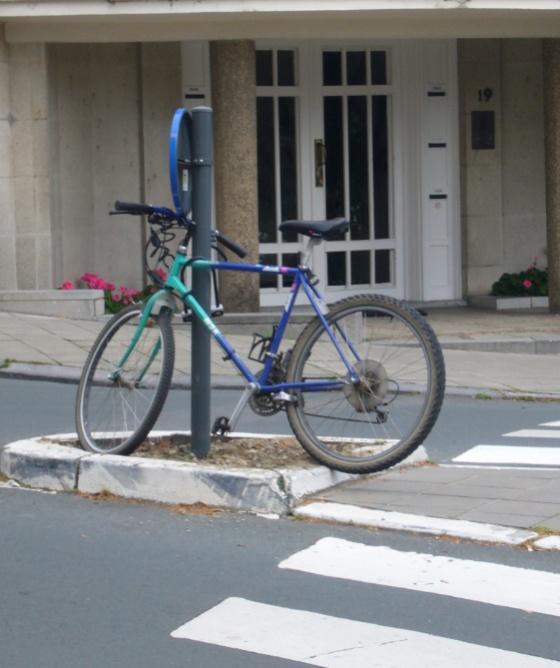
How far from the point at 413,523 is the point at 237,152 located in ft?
29.4

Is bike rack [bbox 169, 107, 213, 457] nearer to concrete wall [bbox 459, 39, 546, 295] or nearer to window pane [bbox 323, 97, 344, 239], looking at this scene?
window pane [bbox 323, 97, 344, 239]

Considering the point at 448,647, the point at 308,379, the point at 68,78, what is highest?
the point at 68,78

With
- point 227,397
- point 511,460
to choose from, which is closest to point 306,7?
point 227,397

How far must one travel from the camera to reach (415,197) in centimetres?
1653

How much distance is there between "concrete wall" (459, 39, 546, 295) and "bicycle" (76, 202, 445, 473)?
34.3 ft

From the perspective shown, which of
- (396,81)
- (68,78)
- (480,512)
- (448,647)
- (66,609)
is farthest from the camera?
(396,81)

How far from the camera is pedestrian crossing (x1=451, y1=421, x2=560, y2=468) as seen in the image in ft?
23.9

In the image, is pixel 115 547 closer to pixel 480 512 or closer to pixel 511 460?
pixel 480 512

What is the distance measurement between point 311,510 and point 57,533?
3.24 ft

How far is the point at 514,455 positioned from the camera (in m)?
7.53

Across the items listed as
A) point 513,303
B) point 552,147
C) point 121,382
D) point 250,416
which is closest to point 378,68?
point 552,147

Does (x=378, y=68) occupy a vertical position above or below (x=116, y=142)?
above

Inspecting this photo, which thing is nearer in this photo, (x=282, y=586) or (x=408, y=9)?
(x=282, y=586)

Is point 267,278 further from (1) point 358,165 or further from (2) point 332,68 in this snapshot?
(2) point 332,68
